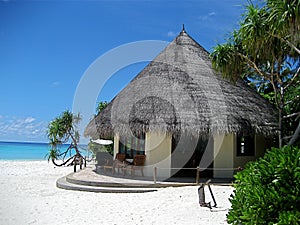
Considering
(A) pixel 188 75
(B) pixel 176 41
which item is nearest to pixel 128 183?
(A) pixel 188 75

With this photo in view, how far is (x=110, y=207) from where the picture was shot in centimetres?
744

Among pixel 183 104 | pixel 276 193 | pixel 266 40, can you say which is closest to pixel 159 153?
pixel 183 104

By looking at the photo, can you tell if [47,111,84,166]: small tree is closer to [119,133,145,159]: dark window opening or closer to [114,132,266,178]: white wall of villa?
[119,133,145,159]: dark window opening

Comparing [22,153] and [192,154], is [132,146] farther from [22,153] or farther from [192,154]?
[22,153]

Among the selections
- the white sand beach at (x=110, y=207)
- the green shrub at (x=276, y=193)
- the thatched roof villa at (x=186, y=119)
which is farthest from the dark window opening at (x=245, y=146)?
the green shrub at (x=276, y=193)

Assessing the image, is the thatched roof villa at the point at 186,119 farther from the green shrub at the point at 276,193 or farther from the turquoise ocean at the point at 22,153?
the turquoise ocean at the point at 22,153

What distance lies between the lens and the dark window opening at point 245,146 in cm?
1216

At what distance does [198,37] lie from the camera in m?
16.4

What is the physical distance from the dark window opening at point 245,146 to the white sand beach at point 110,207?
3060 millimetres

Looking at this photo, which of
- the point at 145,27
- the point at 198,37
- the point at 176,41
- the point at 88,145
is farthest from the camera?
the point at 88,145

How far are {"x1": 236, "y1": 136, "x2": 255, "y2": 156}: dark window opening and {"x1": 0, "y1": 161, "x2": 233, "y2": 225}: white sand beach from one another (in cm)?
306

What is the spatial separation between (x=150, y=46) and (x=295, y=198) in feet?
38.0

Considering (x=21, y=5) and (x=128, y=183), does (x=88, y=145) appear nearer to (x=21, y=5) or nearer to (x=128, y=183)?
(x=128, y=183)

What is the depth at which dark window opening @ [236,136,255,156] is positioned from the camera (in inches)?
479
